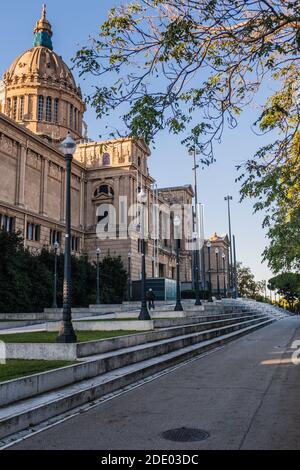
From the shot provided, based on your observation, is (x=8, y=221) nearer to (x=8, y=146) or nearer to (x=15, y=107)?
(x=8, y=146)

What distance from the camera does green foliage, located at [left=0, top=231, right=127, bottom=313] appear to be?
3541 centimetres

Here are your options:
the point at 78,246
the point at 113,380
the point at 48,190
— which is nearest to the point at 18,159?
the point at 48,190

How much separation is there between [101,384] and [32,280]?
106 ft

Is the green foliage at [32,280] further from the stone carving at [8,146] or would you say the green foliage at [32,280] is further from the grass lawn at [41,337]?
the grass lawn at [41,337]

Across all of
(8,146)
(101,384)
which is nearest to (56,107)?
(8,146)

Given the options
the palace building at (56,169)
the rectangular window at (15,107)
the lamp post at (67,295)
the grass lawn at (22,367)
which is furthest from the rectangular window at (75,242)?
the grass lawn at (22,367)

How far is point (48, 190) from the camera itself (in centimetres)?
6481

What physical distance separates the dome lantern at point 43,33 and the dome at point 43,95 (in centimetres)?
543

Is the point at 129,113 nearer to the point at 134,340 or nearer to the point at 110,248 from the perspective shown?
the point at 134,340

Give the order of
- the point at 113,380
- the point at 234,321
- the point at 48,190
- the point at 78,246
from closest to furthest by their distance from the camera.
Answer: the point at 113,380 → the point at 234,321 → the point at 48,190 → the point at 78,246

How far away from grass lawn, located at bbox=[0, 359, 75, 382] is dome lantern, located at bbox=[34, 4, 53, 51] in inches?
3552

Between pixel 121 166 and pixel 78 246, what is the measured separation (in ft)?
47.8

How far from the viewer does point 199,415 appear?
7426 millimetres

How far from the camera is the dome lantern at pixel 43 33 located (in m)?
89.9
